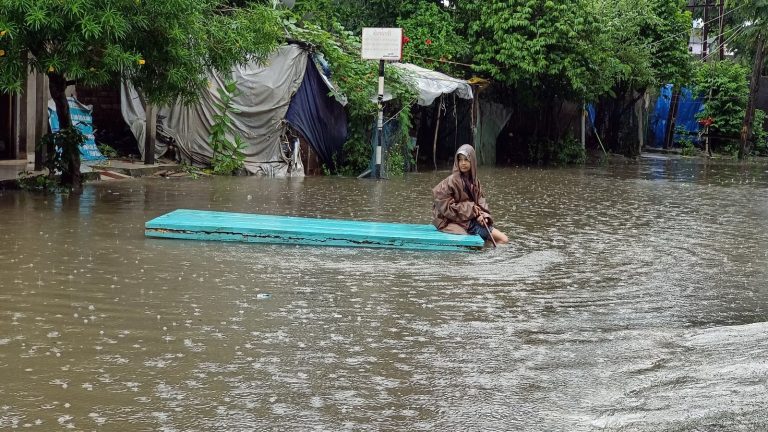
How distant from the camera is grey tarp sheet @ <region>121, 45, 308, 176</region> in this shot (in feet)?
61.5

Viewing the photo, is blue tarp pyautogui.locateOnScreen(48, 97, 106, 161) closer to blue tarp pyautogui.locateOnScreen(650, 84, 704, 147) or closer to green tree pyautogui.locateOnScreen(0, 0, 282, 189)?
green tree pyautogui.locateOnScreen(0, 0, 282, 189)

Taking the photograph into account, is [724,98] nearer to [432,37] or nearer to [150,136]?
[432,37]

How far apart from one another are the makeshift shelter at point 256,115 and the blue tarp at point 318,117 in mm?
21

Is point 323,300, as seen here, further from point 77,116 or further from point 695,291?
point 77,116

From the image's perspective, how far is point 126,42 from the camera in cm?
1107

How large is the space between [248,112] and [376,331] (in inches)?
537

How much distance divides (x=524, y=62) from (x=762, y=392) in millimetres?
21678

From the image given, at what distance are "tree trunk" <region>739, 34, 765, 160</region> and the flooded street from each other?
75.4 ft

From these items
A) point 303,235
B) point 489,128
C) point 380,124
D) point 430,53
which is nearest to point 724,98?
point 489,128

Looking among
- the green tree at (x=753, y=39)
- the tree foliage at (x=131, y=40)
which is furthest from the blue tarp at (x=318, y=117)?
the green tree at (x=753, y=39)

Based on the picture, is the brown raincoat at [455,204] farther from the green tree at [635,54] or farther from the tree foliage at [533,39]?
the green tree at [635,54]

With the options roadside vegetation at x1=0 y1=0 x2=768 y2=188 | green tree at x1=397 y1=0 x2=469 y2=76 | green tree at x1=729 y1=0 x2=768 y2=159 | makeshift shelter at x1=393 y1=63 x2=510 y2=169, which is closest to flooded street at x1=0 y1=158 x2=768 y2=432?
roadside vegetation at x1=0 y1=0 x2=768 y2=188

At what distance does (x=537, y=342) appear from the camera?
571cm

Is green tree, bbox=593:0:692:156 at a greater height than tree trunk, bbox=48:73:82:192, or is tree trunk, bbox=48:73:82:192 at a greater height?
green tree, bbox=593:0:692:156
